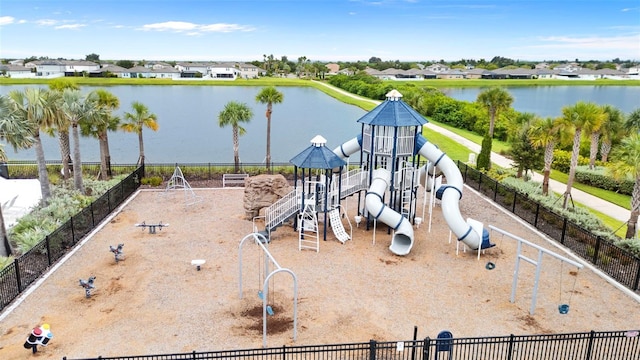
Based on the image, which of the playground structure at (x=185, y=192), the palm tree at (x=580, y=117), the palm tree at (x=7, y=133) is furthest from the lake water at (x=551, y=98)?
the palm tree at (x=7, y=133)

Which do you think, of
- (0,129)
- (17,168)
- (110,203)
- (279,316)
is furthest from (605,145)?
(17,168)

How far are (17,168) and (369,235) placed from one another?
23.2 meters

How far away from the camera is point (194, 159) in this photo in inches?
1625

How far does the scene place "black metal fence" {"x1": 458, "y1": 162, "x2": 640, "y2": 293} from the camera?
16570mm

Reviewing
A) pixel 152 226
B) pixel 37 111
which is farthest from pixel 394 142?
pixel 37 111

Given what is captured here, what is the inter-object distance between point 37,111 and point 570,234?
2327 centimetres

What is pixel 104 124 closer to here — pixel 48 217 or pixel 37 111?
pixel 37 111

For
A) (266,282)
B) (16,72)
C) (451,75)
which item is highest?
(451,75)

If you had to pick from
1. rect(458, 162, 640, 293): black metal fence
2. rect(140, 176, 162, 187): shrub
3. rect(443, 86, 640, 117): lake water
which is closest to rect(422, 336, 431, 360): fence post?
rect(458, 162, 640, 293): black metal fence

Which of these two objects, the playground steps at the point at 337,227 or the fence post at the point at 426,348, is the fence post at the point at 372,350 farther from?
the playground steps at the point at 337,227

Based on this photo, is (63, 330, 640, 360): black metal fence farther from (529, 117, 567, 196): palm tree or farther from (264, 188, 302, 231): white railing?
(529, 117, 567, 196): palm tree

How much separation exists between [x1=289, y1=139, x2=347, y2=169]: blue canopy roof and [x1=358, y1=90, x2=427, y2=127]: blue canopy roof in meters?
2.16

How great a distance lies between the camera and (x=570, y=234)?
19.9 metres

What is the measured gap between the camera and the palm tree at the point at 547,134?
78.0 feet
